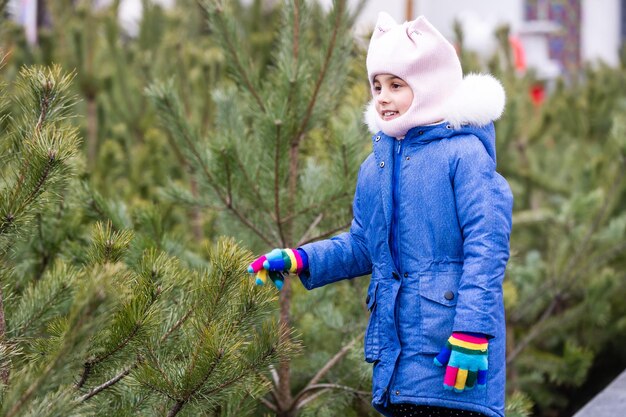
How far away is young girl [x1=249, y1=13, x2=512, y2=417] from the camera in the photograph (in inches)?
72.1

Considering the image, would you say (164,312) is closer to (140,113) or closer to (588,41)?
(140,113)

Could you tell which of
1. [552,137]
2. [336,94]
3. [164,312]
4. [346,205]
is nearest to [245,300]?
[164,312]

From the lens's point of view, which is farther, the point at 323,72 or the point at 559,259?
the point at 559,259

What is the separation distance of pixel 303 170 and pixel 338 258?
83 centimetres

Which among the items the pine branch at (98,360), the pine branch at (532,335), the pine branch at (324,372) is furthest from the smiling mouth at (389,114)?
the pine branch at (532,335)

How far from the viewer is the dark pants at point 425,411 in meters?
1.92

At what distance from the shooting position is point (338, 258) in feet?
6.85

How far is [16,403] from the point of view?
136 cm

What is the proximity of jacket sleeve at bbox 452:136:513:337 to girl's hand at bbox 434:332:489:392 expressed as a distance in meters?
0.02

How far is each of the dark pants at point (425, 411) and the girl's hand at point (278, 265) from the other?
0.37 m

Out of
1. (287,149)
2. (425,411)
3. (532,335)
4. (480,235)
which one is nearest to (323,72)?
(287,149)

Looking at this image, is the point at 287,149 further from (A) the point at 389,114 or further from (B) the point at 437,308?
(B) the point at 437,308

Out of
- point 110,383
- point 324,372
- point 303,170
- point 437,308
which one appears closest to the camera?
point 110,383

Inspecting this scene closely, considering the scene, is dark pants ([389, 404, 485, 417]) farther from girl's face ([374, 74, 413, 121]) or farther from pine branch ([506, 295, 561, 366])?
pine branch ([506, 295, 561, 366])
